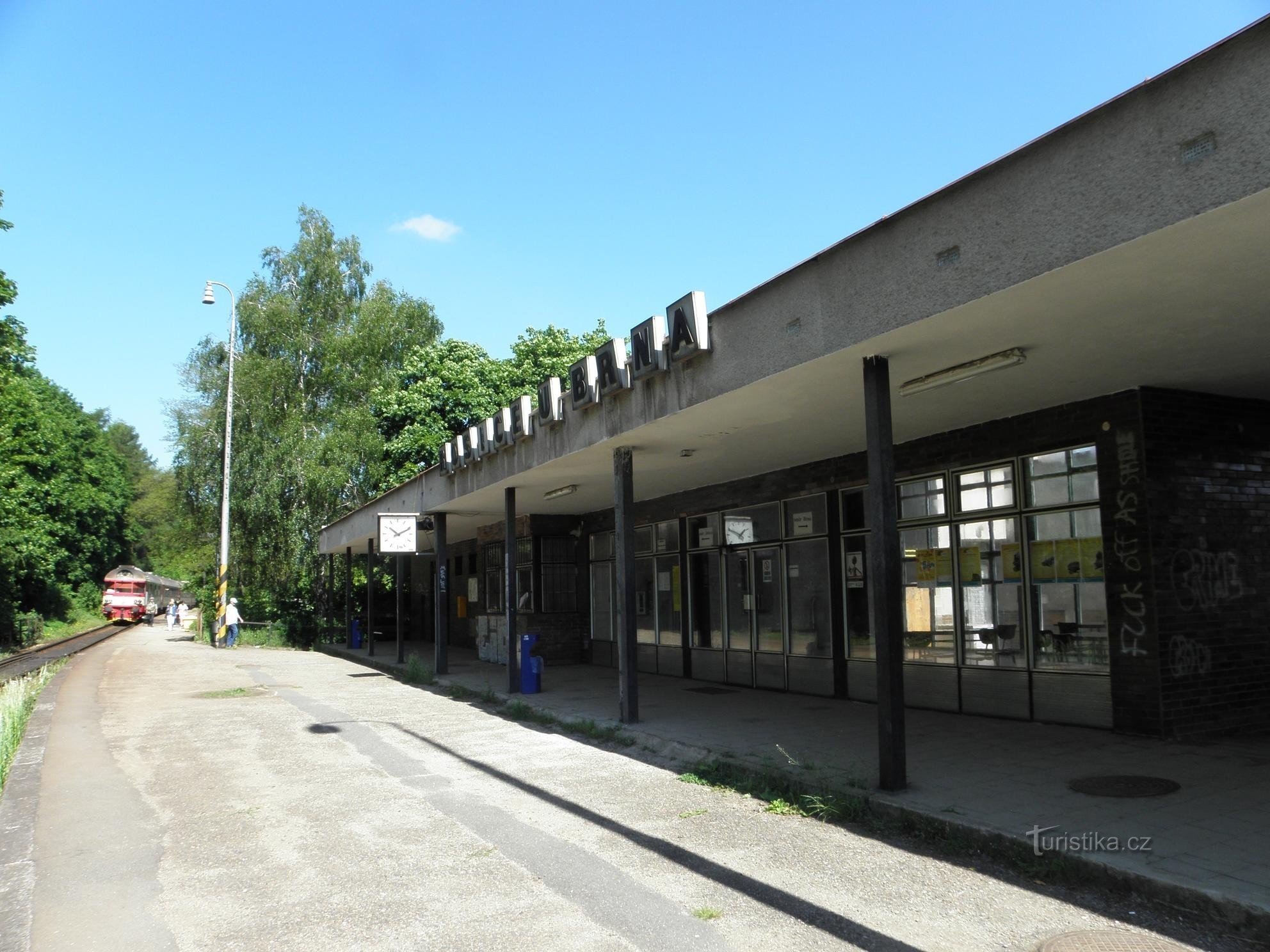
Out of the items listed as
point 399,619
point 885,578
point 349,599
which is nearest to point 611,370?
point 885,578

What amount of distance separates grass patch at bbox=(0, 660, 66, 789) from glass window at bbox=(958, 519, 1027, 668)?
33.0ft

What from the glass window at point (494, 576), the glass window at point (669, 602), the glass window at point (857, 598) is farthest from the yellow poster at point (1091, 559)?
the glass window at point (494, 576)

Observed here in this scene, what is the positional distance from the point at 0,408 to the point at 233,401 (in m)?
8.68

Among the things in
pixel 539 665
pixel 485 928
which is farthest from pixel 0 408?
pixel 485 928

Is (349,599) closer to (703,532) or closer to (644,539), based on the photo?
(644,539)

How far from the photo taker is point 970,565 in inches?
410

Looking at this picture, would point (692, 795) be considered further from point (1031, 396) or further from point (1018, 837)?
point (1031, 396)

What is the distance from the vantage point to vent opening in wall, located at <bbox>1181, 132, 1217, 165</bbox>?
447 cm

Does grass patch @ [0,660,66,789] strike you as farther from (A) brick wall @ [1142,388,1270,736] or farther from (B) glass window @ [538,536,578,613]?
(A) brick wall @ [1142,388,1270,736]

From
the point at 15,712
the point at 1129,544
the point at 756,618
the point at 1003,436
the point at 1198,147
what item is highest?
the point at 1198,147

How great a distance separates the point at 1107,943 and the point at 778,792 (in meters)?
3.36

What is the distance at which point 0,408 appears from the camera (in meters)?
25.9

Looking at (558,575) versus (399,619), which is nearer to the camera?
(558,575)

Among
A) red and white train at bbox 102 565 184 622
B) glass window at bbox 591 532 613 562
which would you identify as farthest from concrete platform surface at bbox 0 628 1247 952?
red and white train at bbox 102 565 184 622
